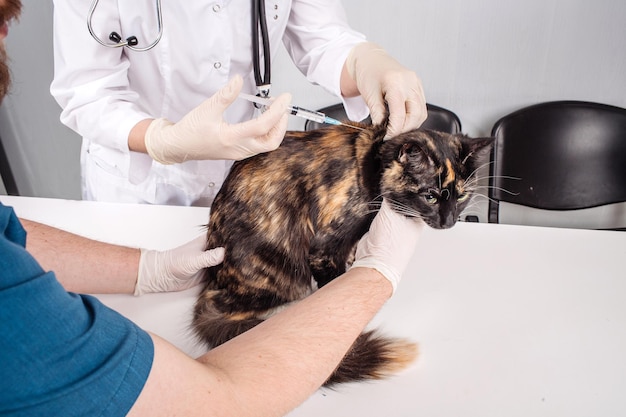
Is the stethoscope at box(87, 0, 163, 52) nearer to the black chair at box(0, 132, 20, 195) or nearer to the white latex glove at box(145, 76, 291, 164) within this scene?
the white latex glove at box(145, 76, 291, 164)

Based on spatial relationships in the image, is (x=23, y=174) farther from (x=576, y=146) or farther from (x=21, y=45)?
(x=576, y=146)

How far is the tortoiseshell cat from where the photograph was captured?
0.93 metres

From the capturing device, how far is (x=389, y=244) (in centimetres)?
91

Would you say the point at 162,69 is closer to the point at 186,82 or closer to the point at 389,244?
the point at 186,82

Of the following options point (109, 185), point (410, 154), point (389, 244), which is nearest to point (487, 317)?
point (389, 244)

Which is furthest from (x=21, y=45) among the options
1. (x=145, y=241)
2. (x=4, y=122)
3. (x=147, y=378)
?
(x=147, y=378)

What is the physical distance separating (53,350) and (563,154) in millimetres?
1714

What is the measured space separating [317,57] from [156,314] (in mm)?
826

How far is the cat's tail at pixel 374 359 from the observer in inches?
31.3

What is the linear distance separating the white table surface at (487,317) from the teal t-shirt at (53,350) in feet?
1.22

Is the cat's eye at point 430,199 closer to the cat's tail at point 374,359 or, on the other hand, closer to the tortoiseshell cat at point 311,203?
the tortoiseshell cat at point 311,203

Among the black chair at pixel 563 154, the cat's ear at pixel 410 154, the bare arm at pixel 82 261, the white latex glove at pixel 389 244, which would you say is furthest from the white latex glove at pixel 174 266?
the black chair at pixel 563 154

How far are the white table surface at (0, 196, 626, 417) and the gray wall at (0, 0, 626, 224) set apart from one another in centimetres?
86

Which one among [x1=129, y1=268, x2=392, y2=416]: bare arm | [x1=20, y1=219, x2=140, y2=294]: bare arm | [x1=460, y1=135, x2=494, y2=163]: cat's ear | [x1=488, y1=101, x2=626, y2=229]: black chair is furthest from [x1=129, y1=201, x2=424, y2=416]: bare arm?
[x1=488, y1=101, x2=626, y2=229]: black chair
